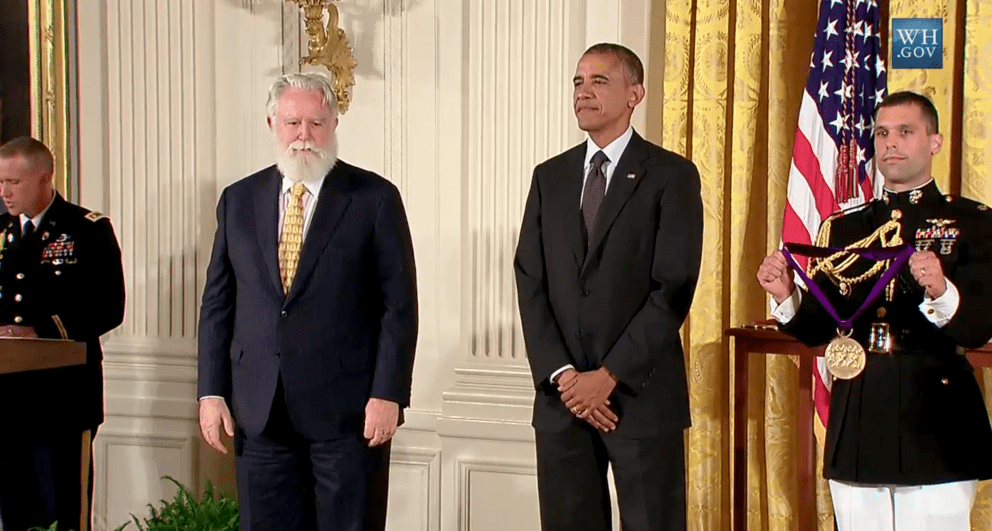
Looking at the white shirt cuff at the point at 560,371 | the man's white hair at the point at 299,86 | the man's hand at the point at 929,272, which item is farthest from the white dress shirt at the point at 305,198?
the man's hand at the point at 929,272

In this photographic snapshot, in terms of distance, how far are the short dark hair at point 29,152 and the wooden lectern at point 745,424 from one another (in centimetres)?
252

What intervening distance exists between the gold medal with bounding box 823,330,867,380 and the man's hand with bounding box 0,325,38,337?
104 inches

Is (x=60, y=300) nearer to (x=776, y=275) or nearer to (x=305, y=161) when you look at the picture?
(x=305, y=161)

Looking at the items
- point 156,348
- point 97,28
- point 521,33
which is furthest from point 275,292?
point 97,28

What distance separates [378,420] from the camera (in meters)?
3.15

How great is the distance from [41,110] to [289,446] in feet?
8.83

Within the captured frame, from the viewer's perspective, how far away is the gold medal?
289 cm

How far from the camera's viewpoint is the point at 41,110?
201 inches

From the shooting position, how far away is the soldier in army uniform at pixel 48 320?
4.09 m

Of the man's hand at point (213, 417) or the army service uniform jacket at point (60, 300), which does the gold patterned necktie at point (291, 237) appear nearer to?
the man's hand at point (213, 417)

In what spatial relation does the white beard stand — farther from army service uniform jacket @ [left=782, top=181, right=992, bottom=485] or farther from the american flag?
the american flag

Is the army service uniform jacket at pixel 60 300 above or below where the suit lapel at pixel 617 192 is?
below

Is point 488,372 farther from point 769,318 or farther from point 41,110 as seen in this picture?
point 41,110

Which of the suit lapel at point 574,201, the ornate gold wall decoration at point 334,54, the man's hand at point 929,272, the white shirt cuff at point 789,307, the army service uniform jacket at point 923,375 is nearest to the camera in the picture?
the man's hand at point 929,272
